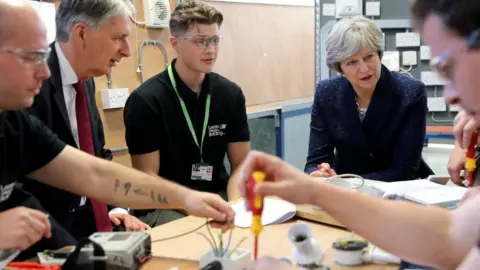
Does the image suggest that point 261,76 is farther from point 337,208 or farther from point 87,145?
point 337,208

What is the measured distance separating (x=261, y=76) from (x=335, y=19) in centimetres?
125

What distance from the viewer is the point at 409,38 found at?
3439 mm

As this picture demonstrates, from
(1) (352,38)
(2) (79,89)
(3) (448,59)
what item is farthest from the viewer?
(1) (352,38)

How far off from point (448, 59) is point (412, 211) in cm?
43

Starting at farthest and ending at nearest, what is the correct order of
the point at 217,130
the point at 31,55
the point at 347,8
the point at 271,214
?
1. the point at 347,8
2. the point at 217,130
3. the point at 271,214
4. the point at 31,55

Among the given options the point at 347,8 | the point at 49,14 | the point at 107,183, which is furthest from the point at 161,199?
the point at 347,8

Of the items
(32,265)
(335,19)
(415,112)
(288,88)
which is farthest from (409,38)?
(32,265)

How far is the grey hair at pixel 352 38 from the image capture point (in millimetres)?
2457

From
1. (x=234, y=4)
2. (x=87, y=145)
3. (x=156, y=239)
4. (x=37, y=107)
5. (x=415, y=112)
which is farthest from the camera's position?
(x=234, y=4)

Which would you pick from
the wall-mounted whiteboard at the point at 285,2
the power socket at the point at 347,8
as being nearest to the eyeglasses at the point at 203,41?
the power socket at the point at 347,8

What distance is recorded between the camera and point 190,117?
261cm

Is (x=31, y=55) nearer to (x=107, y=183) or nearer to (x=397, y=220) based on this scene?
A: (x=107, y=183)

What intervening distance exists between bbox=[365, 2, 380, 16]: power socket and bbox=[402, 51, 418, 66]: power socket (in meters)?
0.34

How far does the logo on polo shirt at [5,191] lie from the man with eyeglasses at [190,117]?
0.91m
